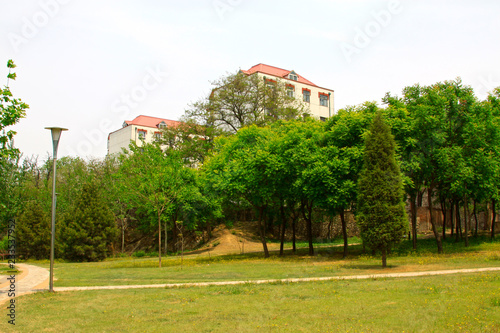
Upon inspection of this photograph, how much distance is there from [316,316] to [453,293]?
4.65 m

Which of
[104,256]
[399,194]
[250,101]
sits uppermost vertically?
[250,101]

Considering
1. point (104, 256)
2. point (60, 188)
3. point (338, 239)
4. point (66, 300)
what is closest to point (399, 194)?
point (66, 300)

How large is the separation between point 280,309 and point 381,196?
12553 mm

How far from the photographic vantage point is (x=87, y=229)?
36.0 m

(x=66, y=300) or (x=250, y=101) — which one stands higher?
(x=250, y=101)

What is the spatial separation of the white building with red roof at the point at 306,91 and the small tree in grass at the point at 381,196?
42.8 metres

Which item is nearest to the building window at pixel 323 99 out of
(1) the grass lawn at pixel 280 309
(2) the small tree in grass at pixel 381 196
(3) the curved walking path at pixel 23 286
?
(2) the small tree in grass at pixel 381 196

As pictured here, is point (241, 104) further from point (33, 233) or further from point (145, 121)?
point (145, 121)

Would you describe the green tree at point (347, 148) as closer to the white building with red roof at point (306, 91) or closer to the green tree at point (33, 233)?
the green tree at point (33, 233)

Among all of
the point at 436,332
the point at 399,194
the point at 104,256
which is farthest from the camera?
the point at 104,256

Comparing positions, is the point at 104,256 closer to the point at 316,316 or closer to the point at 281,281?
the point at 281,281

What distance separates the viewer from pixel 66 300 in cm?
1324

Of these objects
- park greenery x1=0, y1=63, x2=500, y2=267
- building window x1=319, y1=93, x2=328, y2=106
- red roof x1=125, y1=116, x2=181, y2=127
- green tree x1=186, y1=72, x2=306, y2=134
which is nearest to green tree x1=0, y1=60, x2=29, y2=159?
park greenery x1=0, y1=63, x2=500, y2=267

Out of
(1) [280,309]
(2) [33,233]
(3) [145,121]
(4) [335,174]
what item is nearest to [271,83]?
(4) [335,174]
